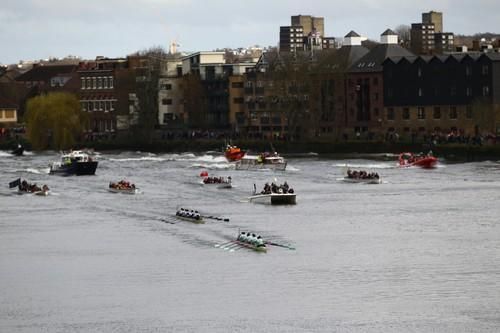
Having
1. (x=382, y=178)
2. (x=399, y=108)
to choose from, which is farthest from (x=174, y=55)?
(x=382, y=178)

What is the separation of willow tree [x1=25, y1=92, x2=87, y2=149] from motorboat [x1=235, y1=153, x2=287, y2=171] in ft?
135

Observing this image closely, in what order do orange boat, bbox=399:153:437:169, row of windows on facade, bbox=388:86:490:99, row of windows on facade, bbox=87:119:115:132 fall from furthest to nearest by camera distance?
row of windows on facade, bbox=87:119:115:132, row of windows on facade, bbox=388:86:490:99, orange boat, bbox=399:153:437:169

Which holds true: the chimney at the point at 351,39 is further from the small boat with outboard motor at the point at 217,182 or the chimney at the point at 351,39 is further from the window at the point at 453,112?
the small boat with outboard motor at the point at 217,182

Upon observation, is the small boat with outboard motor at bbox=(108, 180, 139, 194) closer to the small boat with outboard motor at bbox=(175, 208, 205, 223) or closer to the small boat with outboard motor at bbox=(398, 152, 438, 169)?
the small boat with outboard motor at bbox=(175, 208, 205, 223)

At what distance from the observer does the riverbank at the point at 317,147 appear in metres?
116

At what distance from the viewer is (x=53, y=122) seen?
6166 inches

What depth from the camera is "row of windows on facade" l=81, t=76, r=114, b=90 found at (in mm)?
179375

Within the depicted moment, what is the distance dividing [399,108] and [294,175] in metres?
36.9

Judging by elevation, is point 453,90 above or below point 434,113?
above

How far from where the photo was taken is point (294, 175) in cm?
10600

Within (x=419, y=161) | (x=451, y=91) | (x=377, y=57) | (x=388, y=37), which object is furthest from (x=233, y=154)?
(x=388, y=37)

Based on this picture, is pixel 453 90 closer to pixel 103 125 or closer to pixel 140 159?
pixel 140 159

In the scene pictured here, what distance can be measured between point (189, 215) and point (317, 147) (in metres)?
67.0

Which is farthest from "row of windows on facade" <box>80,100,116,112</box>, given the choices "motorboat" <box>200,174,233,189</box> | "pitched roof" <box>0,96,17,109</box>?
"motorboat" <box>200,174,233,189</box>
